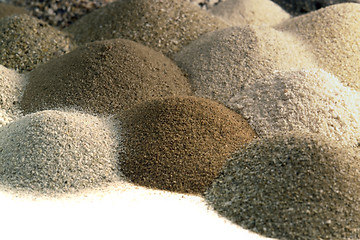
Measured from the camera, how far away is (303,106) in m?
2.54

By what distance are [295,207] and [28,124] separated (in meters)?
1.34

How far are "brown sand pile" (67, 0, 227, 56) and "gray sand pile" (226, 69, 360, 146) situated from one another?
98 cm

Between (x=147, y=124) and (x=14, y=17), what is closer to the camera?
(x=147, y=124)

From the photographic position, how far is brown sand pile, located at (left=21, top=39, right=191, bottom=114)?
275 cm

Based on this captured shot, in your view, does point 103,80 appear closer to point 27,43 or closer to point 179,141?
point 179,141

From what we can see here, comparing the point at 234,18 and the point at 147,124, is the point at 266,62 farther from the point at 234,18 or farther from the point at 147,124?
the point at 234,18

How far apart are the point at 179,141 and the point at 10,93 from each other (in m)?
1.28

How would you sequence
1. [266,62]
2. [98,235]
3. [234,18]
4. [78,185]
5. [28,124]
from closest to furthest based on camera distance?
[98,235]
[78,185]
[28,124]
[266,62]
[234,18]

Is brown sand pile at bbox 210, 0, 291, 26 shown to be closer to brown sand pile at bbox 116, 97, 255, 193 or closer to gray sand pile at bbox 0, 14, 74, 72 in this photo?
gray sand pile at bbox 0, 14, 74, 72

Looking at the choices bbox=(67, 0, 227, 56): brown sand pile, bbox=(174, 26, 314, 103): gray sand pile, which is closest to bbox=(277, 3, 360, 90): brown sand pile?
bbox=(174, 26, 314, 103): gray sand pile

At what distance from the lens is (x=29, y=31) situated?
3469 millimetres

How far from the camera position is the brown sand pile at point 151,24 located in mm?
3531

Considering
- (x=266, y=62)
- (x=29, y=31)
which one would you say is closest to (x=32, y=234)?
(x=266, y=62)

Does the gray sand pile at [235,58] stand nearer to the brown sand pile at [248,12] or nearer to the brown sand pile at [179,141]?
the brown sand pile at [179,141]
